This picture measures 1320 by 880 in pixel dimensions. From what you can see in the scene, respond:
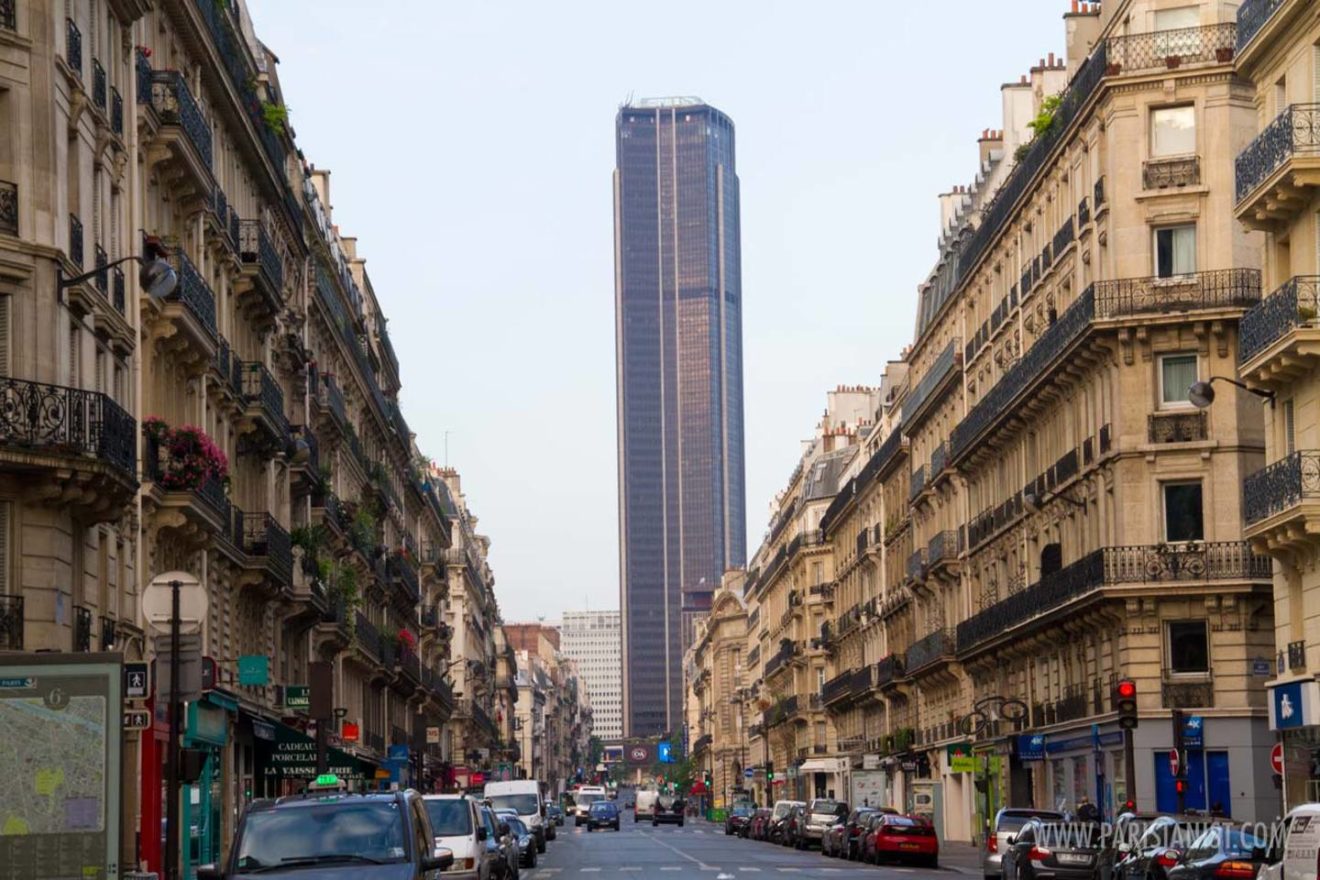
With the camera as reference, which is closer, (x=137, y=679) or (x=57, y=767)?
(x=57, y=767)

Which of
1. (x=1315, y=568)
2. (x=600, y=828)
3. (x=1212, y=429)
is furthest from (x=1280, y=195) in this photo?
(x=600, y=828)

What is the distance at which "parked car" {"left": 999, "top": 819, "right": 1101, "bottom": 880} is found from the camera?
37594 millimetres

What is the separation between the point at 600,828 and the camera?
12106cm

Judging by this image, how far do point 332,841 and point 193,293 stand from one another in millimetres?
23314

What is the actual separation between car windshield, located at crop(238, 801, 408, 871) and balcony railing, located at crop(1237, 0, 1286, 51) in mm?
24650

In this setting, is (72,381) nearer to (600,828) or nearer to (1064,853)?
(1064,853)

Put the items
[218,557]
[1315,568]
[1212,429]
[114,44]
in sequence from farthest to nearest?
[1212,429] < [218,557] < [1315,568] < [114,44]

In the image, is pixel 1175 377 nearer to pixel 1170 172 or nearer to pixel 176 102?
pixel 1170 172

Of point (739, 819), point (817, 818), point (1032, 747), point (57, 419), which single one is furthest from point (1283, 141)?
point (739, 819)

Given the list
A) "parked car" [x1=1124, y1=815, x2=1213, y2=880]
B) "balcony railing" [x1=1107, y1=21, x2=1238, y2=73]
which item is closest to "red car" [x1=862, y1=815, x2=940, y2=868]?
"balcony railing" [x1=1107, y1=21, x2=1238, y2=73]

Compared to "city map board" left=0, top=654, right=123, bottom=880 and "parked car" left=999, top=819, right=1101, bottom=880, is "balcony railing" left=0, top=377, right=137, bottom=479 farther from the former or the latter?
"parked car" left=999, top=819, right=1101, bottom=880

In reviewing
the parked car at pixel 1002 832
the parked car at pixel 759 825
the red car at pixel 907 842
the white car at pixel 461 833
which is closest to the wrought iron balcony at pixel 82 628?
the white car at pixel 461 833

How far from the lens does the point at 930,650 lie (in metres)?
82.3

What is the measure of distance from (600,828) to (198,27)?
8135 centimetres
